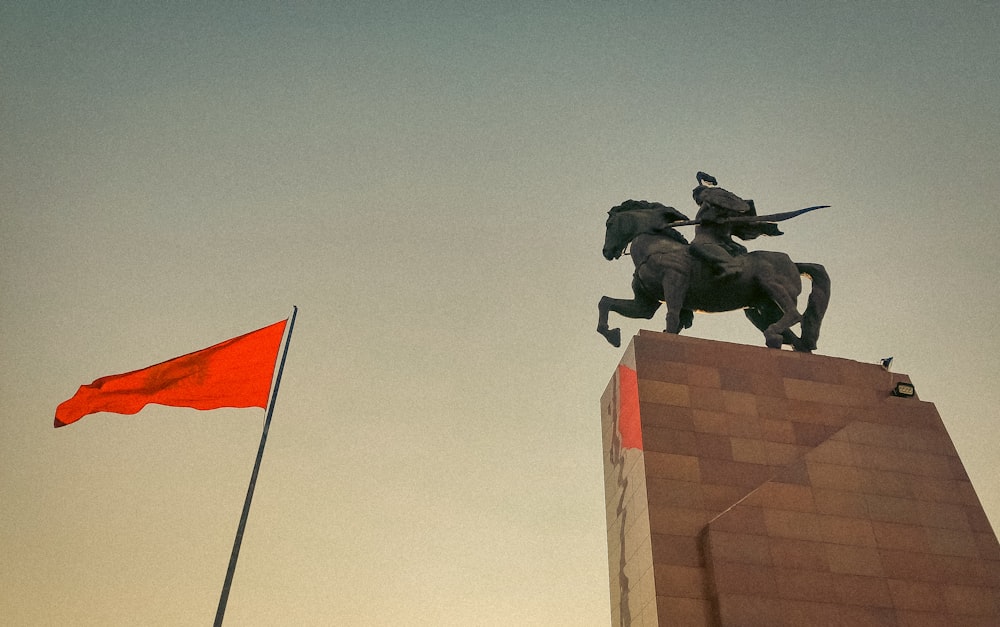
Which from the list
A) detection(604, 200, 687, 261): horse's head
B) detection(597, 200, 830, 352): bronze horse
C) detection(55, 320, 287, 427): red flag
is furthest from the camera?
detection(604, 200, 687, 261): horse's head

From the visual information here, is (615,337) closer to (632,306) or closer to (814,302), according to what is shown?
(632,306)

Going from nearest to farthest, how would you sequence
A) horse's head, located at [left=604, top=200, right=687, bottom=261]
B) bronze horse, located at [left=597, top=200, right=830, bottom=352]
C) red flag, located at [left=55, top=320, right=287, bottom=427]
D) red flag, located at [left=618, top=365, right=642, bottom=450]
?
→ 1. red flag, located at [left=55, top=320, right=287, bottom=427]
2. red flag, located at [left=618, top=365, right=642, bottom=450]
3. bronze horse, located at [left=597, top=200, right=830, bottom=352]
4. horse's head, located at [left=604, top=200, right=687, bottom=261]

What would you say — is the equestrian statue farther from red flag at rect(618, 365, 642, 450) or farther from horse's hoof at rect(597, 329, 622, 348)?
red flag at rect(618, 365, 642, 450)

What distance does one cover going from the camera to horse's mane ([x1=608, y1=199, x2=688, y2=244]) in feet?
52.5

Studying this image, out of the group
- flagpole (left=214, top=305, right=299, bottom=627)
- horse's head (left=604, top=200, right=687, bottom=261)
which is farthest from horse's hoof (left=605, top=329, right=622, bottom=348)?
flagpole (left=214, top=305, right=299, bottom=627)

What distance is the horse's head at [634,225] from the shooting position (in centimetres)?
1605

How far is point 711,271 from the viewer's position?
50.4 feet

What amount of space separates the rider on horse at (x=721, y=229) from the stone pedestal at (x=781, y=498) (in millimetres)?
1858

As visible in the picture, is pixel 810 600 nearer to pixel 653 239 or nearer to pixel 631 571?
pixel 631 571

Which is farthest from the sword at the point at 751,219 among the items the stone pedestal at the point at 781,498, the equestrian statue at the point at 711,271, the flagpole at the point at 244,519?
the flagpole at the point at 244,519

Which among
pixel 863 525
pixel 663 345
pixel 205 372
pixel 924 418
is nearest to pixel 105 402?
pixel 205 372

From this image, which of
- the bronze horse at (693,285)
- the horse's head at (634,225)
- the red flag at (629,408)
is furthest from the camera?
the horse's head at (634,225)

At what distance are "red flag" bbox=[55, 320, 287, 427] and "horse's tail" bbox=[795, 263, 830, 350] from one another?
9934mm

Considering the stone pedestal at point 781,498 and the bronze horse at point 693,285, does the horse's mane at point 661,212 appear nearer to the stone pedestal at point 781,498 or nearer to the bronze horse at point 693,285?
the bronze horse at point 693,285
